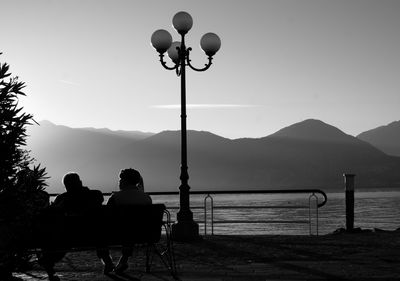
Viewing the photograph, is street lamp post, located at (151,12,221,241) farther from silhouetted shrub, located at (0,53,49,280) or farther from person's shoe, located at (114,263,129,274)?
silhouetted shrub, located at (0,53,49,280)

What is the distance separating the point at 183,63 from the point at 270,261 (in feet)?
18.3

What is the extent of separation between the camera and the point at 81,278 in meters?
7.81

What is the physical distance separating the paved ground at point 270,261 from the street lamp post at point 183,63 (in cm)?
50

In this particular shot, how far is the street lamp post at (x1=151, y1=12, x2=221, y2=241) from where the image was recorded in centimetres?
1238

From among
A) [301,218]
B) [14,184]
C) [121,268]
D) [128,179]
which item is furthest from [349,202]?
[301,218]

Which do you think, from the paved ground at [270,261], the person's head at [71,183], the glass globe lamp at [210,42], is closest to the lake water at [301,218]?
the paved ground at [270,261]

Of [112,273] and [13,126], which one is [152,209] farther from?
[13,126]

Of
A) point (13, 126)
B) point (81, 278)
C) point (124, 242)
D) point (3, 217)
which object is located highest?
point (13, 126)

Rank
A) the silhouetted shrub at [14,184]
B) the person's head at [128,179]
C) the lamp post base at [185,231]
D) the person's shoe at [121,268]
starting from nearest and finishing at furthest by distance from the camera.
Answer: the silhouetted shrub at [14,184] < the person's shoe at [121,268] < the person's head at [128,179] < the lamp post base at [185,231]

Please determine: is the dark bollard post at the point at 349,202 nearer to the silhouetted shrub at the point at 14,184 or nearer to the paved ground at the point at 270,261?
the paved ground at the point at 270,261

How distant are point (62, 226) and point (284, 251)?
15.0 feet

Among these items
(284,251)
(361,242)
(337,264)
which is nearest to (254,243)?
(284,251)

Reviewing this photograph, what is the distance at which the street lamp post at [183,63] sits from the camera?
1238cm

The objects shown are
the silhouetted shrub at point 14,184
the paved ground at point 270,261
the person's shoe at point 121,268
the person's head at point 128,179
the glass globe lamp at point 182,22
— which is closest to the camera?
the silhouetted shrub at point 14,184
